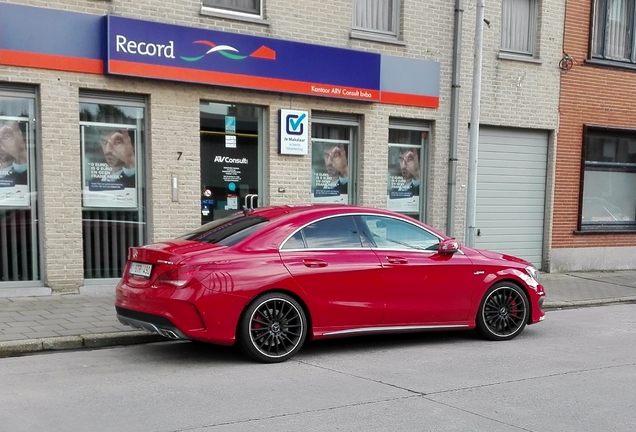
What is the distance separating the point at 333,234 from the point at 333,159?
5.65 m

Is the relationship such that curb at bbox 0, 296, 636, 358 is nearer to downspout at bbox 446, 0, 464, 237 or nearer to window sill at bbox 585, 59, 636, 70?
downspout at bbox 446, 0, 464, 237

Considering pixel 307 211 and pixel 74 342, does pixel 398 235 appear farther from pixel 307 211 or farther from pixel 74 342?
pixel 74 342

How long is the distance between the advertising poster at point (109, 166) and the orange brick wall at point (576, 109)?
9267 millimetres

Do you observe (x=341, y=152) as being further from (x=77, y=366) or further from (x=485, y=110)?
(x=77, y=366)

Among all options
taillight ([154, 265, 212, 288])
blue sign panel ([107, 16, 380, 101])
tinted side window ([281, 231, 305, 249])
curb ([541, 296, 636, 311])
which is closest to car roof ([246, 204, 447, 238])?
tinted side window ([281, 231, 305, 249])

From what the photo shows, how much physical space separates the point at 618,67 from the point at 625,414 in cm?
1234

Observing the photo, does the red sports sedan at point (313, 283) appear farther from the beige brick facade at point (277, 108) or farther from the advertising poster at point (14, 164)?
the advertising poster at point (14, 164)

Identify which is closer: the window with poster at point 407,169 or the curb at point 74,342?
the curb at point 74,342

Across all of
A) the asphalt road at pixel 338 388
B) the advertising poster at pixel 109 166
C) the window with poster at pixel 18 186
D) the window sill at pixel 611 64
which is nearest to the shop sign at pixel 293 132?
the advertising poster at pixel 109 166

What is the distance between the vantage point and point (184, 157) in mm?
11438

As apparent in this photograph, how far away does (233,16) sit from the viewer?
11.7 m

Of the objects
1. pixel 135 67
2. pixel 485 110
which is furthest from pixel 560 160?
pixel 135 67

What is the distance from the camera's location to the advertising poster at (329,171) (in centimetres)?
1309

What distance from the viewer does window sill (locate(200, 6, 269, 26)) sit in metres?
11.5
